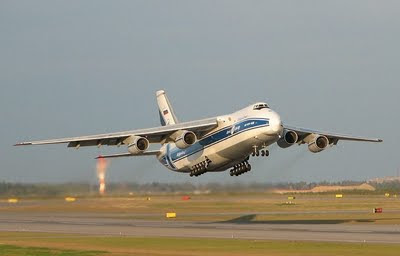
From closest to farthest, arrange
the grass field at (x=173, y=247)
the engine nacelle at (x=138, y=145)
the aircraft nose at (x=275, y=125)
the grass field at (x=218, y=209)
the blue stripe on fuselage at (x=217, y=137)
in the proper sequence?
1. the grass field at (x=173, y=247)
2. the aircraft nose at (x=275, y=125)
3. the blue stripe on fuselage at (x=217, y=137)
4. the engine nacelle at (x=138, y=145)
5. the grass field at (x=218, y=209)

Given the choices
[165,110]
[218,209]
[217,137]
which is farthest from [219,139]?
[218,209]

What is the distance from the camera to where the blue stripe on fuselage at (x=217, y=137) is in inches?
2363

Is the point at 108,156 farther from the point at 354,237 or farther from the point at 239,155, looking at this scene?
the point at 354,237

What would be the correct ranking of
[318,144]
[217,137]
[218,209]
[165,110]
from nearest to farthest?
[217,137]
[318,144]
[165,110]
[218,209]

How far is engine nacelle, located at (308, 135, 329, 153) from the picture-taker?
219 feet

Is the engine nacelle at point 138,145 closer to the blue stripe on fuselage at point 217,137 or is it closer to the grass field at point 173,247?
the blue stripe on fuselage at point 217,137

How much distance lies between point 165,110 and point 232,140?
70.0 ft

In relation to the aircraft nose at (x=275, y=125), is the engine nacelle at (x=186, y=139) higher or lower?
higher

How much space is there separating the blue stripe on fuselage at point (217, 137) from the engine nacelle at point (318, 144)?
7.53 m

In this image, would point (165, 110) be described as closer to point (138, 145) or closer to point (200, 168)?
point (200, 168)

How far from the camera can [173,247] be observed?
144ft

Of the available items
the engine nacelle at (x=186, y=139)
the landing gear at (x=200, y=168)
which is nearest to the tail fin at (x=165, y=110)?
the landing gear at (x=200, y=168)

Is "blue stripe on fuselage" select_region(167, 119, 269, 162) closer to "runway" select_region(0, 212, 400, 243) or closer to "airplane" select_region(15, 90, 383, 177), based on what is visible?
"airplane" select_region(15, 90, 383, 177)

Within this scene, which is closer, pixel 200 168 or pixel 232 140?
pixel 232 140
